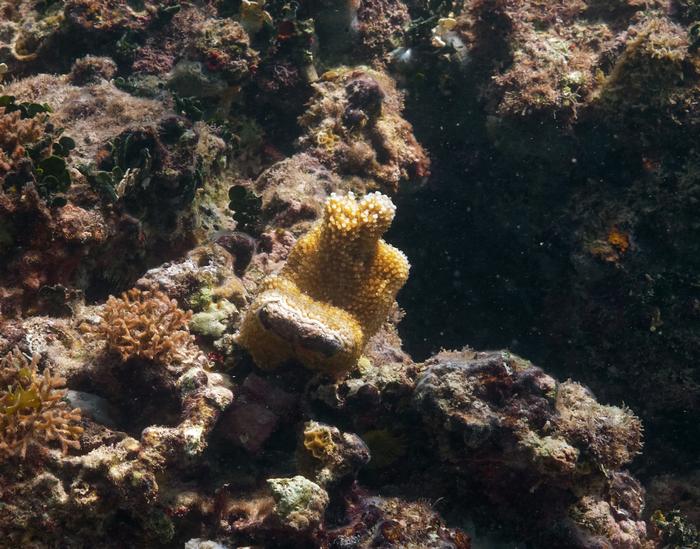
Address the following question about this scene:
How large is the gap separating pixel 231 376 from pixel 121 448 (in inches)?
42.3

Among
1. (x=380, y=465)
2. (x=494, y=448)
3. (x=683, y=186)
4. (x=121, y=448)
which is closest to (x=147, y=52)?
(x=121, y=448)

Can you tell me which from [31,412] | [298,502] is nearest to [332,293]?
[298,502]

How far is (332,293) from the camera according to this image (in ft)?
13.8

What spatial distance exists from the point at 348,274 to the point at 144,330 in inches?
64.9

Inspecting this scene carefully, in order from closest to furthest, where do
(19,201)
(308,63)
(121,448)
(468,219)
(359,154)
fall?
(121,448) < (19,201) < (359,154) < (308,63) < (468,219)

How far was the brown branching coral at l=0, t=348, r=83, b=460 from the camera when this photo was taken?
3.15 metres

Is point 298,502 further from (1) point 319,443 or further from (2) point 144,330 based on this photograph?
(2) point 144,330

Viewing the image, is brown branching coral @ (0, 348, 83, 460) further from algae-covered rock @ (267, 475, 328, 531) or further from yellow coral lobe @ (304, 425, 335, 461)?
yellow coral lobe @ (304, 425, 335, 461)

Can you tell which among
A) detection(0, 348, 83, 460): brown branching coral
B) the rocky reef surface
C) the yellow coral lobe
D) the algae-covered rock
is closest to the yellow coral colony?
→ the rocky reef surface

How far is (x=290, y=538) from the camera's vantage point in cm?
338

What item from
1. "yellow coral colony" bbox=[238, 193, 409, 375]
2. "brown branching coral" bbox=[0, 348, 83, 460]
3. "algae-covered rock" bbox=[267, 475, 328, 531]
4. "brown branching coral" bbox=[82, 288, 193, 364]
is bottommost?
"algae-covered rock" bbox=[267, 475, 328, 531]

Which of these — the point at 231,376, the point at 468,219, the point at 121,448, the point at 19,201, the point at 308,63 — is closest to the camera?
the point at 121,448

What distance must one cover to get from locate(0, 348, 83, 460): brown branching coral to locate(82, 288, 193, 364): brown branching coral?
502 mm

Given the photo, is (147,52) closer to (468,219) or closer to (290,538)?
(468,219)
